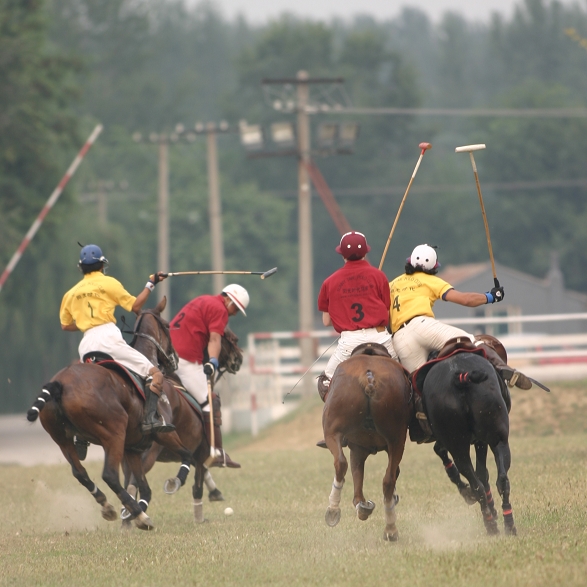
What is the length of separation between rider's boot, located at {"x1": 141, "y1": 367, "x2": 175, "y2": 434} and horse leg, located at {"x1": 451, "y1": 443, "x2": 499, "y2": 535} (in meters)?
3.43

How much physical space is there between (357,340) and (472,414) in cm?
154

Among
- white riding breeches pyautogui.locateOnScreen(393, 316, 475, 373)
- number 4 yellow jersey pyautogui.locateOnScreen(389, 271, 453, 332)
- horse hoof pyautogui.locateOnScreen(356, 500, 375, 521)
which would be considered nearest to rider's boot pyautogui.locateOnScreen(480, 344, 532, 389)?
white riding breeches pyautogui.locateOnScreen(393, 316, 475, 373)

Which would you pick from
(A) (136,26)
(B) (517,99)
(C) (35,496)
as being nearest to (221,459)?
(C) (35,496)

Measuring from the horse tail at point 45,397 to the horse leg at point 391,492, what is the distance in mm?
3176

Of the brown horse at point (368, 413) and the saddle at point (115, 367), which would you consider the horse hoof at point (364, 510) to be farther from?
the saddle at point (115, 367)

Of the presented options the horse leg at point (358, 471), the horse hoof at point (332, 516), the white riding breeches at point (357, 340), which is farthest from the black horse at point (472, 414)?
the horse hoof at point (332, 516)

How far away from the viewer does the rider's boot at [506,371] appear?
12.1m

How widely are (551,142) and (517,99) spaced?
8.93 meters

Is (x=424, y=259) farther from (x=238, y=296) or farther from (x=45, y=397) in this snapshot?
(x=45, y=397)

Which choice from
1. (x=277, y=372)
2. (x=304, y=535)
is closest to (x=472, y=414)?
(x=304, y=535)

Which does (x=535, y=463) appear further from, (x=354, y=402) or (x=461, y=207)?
(x=461, y=207)

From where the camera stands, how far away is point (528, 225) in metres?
84.9

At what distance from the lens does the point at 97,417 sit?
1254 centimetres

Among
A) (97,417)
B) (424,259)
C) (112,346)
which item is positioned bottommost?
(97,417)
